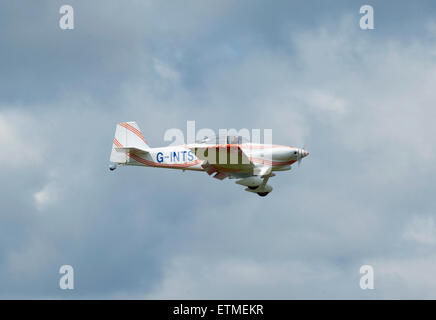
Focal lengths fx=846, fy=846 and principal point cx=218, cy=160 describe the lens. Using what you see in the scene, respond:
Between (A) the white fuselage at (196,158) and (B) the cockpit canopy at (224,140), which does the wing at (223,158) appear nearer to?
(A) the white fuselage at (196,158)

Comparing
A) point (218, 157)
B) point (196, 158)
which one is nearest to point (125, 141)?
point (196, 158)

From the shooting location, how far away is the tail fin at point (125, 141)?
2183 inches

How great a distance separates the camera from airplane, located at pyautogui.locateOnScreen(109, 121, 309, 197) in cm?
5038

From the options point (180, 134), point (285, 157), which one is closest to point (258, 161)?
point (285, 157)

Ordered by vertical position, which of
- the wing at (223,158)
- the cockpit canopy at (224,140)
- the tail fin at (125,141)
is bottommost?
the wing at (223,158)

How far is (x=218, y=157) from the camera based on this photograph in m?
50.5

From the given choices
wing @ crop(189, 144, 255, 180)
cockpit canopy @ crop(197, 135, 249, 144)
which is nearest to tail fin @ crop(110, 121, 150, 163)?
wing @ crop(189, 144, 255, 180)

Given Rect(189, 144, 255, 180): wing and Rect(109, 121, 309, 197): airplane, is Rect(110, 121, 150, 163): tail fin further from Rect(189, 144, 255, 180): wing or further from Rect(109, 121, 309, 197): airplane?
Rect(189, 144, 255, 180): wing

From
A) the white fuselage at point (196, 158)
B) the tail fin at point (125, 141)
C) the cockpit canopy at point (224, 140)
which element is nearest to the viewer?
the cockpit canopy at point (224, 140)

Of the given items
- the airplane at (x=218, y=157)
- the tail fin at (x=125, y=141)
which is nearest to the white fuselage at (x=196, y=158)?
the airplane at (x=218, y=157)
